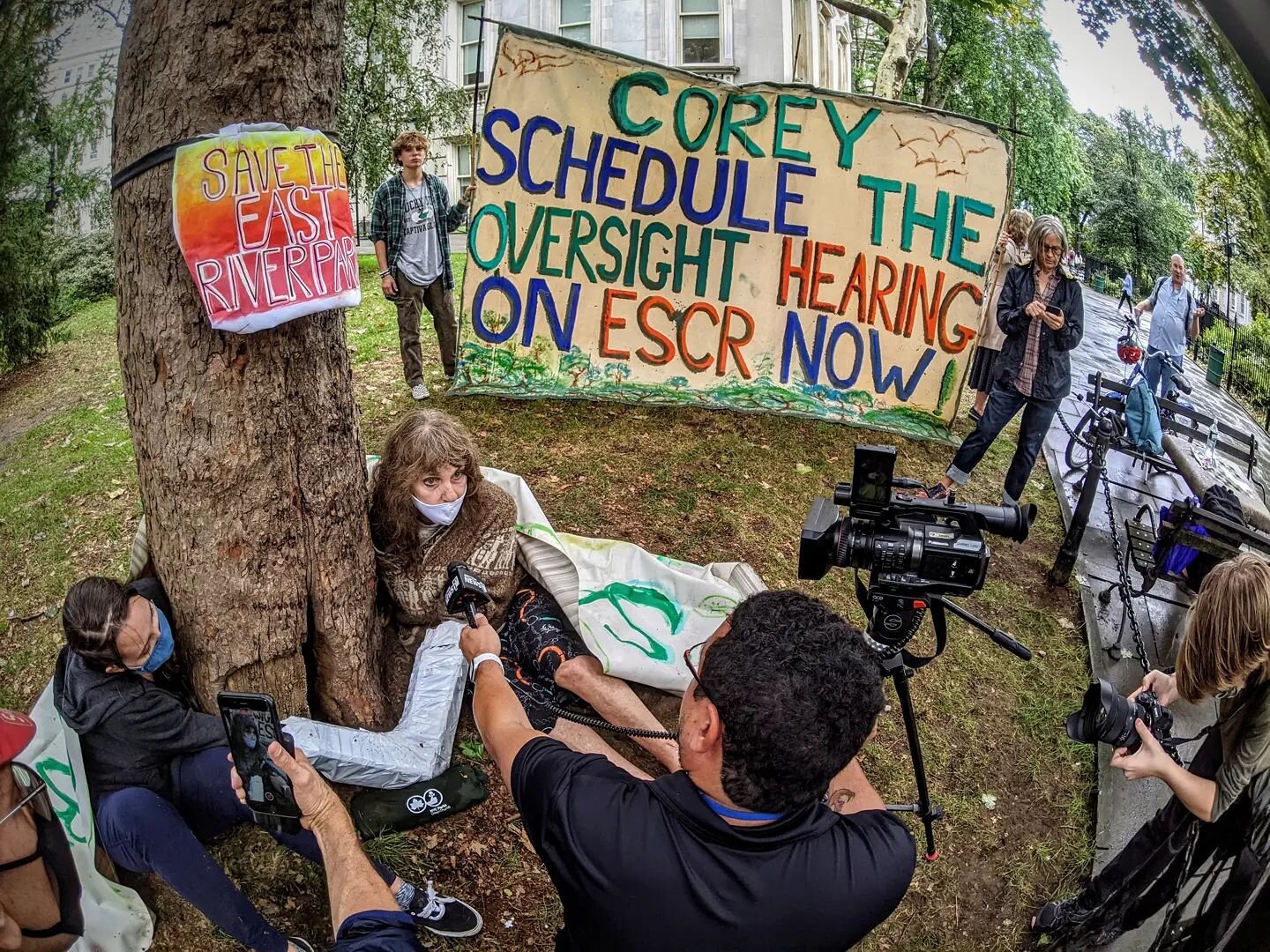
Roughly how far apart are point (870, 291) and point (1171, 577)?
3.23 metres

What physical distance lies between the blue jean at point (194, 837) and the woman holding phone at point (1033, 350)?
2.00 metres

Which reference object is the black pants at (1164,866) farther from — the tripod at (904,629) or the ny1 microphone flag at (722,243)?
the ny1 microphone flag at (722,243)

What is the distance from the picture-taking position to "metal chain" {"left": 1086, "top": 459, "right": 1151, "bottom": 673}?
75.9 inches

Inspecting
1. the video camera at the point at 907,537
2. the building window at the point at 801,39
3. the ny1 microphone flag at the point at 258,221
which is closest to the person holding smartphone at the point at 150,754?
the ny1 microphone flag at the point at 258,221

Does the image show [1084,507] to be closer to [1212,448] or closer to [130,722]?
[1212,448]

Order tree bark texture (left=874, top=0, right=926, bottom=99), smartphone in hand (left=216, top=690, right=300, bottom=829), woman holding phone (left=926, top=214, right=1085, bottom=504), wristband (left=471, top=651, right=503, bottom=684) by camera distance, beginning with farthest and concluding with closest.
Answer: tree bark texture (left=874, top=0, right=926, bottom=99)
woman holding phone (left=926, top=214, right=1085, bottom=504)
wristband (left=471, top=651, right=503, bottom=684)
smartphone in hand (left=216, top=690, right=300, bottom=829)

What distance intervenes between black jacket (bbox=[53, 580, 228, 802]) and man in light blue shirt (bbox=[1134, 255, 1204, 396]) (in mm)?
2290

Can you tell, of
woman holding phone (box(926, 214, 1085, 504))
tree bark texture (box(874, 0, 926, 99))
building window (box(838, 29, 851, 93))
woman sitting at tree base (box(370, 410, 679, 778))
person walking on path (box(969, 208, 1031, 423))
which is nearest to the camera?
woman holding phone (box(926, 214, 1085, 504))

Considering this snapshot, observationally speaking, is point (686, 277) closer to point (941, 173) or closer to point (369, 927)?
point (941, 173)

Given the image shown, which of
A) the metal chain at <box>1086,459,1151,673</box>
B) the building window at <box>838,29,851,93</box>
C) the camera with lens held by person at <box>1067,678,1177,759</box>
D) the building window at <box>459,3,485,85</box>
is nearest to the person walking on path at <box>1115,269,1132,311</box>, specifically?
the metal chain at <box>1086,459,1151,673</box>

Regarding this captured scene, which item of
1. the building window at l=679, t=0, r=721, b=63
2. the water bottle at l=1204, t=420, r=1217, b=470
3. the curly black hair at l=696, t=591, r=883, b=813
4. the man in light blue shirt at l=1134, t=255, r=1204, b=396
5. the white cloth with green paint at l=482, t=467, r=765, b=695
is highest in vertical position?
the building window at l=679, t=0, r=721, b=63

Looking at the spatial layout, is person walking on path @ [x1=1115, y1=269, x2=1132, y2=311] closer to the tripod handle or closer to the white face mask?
the tripod handle

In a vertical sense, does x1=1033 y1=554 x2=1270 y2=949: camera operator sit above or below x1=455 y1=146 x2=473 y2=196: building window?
below

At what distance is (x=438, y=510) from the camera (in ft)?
8.41
